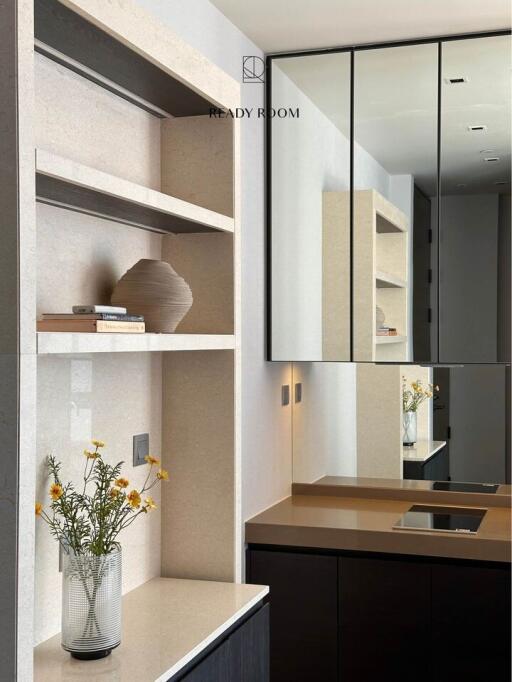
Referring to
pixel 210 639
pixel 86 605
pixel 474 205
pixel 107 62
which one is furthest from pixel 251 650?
pixel 474 205

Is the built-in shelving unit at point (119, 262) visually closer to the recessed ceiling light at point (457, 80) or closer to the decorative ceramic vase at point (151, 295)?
the decorative ceramic vase at point (151, 295)

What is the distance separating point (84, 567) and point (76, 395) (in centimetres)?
44

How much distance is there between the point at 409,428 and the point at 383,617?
0.81 meters

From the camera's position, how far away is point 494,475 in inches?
135

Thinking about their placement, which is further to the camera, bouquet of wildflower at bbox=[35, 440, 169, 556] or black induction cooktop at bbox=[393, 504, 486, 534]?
black induction cooktop at bbox=[393, 504, 486, 534]

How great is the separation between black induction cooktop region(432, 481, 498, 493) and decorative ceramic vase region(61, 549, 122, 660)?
1.92 metres

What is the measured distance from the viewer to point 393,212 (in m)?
3.43

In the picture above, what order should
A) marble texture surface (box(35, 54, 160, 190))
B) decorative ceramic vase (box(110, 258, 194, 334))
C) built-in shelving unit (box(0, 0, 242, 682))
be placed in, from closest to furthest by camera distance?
1. built-in shelving unit (box(0, 0, 242, 682))
2. marble texture surface (box(35, 54, 160, 190))
3. decorative ceramic vase (box(110, 258, 194, 334))

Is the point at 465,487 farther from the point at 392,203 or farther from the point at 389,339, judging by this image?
the point at 392,203

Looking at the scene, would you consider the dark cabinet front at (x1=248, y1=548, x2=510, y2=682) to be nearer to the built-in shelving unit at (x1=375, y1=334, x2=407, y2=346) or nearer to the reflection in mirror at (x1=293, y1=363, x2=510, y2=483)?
the reflection in mirror at (x1=293, y1=363, x2=510, y2=483)

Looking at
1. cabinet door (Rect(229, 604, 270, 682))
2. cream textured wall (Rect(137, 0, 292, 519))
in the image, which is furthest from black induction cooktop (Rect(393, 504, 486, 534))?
cabinet door (Rect(229, 604, 270, 682))

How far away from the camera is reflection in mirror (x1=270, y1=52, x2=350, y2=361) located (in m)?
3.46

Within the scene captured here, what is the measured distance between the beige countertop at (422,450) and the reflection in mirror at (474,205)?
1.33 feet

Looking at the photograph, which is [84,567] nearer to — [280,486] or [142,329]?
[142,329]
